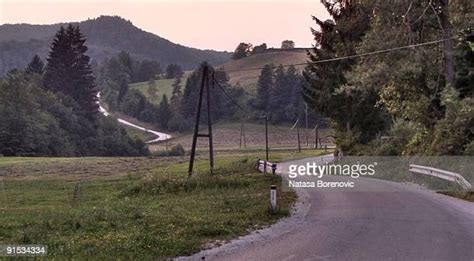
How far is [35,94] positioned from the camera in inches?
3782

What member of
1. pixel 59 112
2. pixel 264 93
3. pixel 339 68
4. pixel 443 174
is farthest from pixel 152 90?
pixel 443 174

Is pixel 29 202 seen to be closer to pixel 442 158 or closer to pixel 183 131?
pixel 442 158

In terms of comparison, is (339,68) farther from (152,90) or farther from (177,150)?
(152,90)

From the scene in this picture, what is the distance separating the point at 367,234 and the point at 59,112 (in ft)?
304

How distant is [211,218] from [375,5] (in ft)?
57.0

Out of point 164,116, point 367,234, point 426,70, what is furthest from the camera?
point 164,116

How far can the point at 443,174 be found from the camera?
21.4 metres

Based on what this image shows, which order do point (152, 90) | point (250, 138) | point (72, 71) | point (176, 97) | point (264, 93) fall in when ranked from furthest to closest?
point (152, 90) < point (176, 97) < point (264, 93) < point (250, 138) < point (72, 71)

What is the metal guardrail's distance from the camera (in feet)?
62.8

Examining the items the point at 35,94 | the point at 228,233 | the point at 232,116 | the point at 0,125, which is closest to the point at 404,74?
the point at 228,233

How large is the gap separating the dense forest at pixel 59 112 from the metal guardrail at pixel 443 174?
229ft

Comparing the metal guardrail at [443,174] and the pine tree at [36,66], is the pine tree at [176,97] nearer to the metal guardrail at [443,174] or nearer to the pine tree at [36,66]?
the pine tree at [36,66]

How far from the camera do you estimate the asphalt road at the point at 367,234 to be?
980 centimetres

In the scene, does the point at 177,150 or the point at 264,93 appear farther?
the point at 264,93
